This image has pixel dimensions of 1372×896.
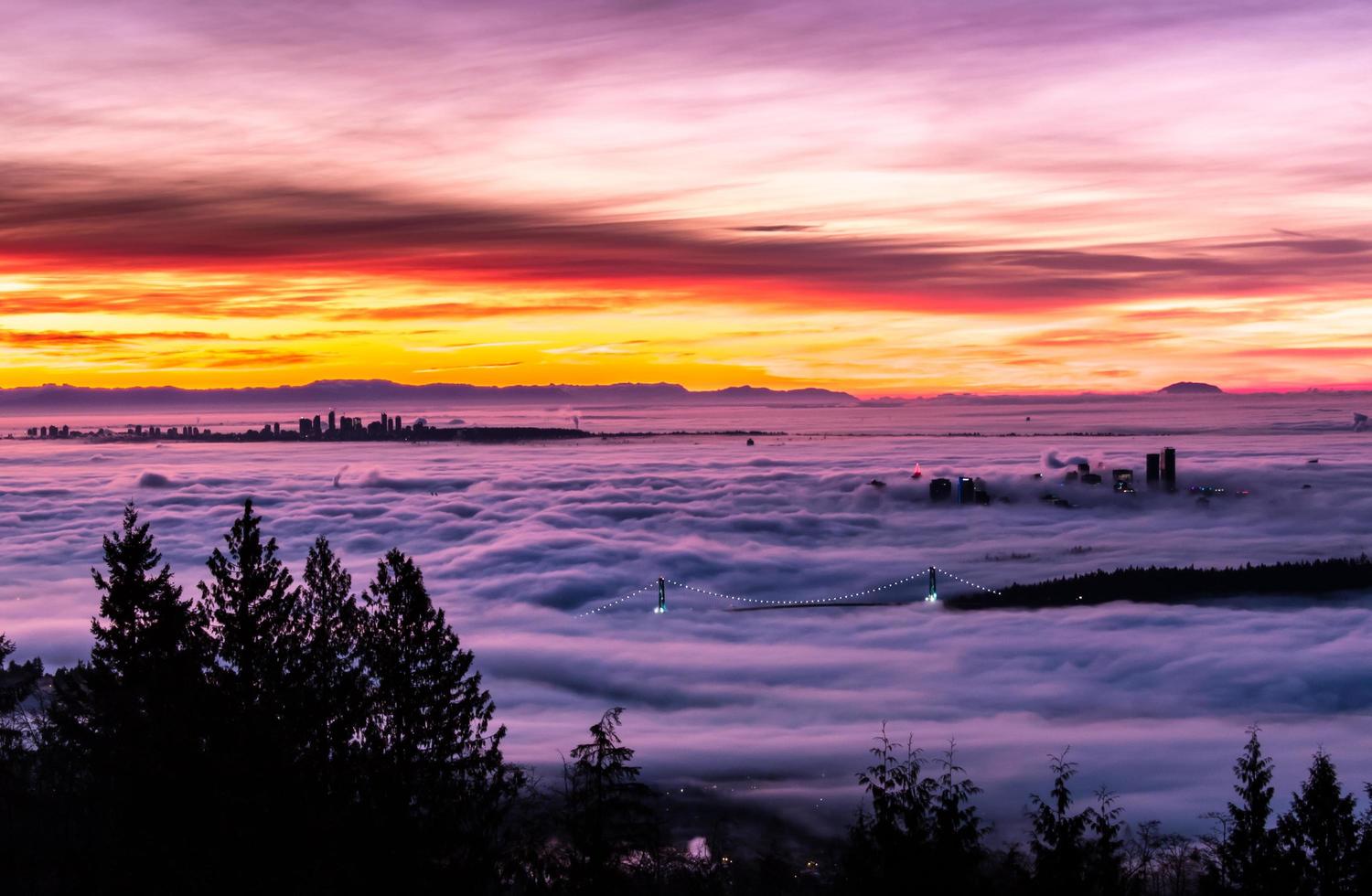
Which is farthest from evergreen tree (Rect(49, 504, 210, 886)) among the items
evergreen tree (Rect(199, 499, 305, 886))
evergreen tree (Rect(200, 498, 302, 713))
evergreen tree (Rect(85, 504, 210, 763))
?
evergreen tree (Rect(200, 498, 302, 713))

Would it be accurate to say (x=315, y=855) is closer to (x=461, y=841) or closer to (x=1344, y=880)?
(x=461, y=841)

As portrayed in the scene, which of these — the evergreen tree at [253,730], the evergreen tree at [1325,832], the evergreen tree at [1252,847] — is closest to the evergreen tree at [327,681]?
the evergreen tree at [253,730]

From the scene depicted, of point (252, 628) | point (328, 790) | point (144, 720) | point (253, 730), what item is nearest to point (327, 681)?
point (252, 628)

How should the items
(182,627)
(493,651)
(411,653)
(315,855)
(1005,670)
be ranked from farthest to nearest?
(493,651) < (1005,670) < (411,653) < (182,627) < (315,855)

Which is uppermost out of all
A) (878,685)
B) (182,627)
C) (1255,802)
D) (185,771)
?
(182,627)

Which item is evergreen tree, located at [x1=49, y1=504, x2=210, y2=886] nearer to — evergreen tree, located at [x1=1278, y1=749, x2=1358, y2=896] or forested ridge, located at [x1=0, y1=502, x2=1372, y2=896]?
forested ridge, located at [x1=0, y1=502, x2=1372, y2=896]

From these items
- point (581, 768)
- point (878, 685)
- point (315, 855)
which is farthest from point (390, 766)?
point (878, 685)

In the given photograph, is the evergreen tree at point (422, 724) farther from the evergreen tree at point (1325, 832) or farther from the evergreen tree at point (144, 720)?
the evergreen tree at point (1325, 832)
